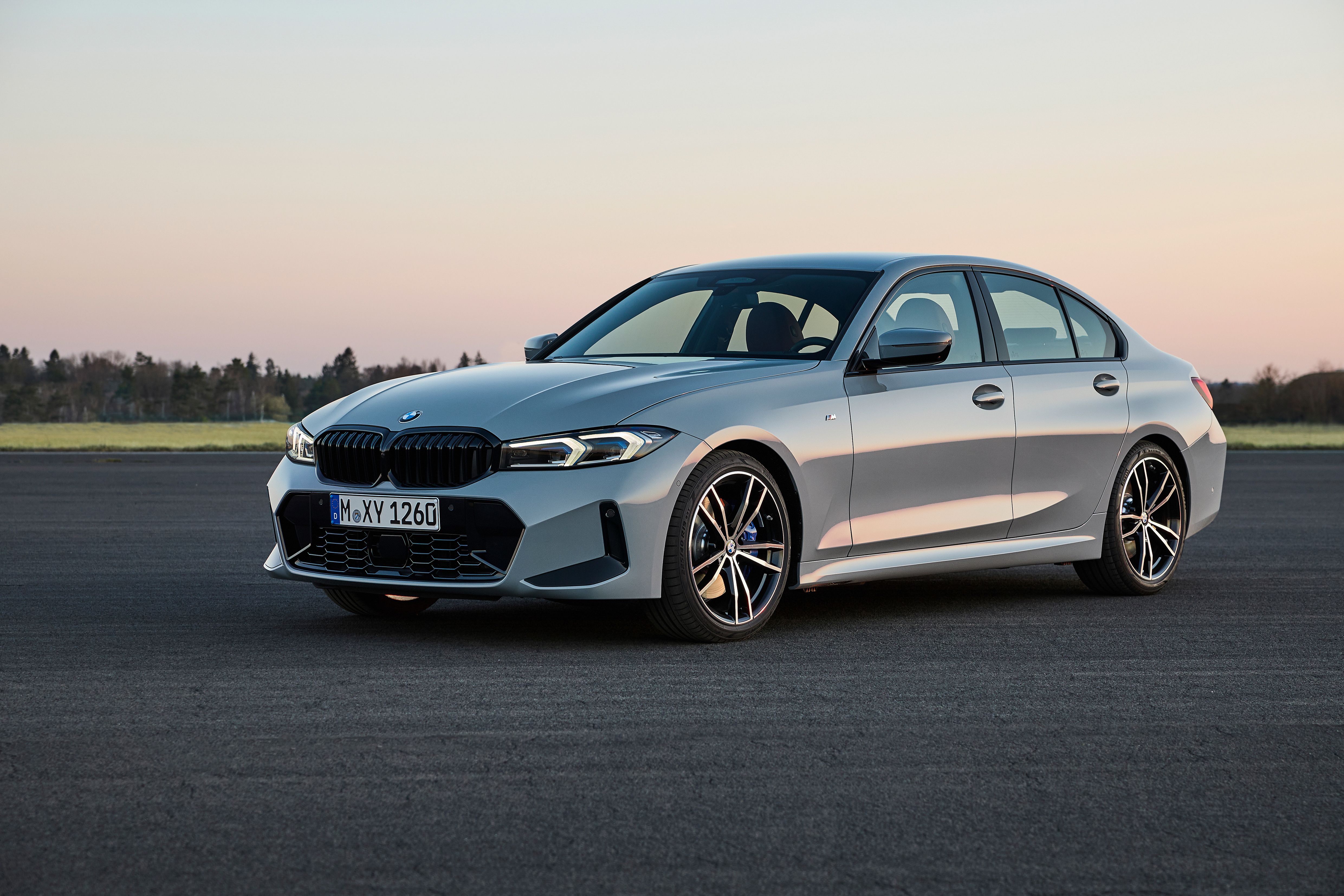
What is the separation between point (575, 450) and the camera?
246 inches

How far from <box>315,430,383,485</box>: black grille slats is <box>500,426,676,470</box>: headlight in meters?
0.64

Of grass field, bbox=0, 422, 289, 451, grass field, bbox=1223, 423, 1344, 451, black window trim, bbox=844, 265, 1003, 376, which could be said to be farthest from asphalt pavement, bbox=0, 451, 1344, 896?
grass field, bbox=0, 422, 289, 451

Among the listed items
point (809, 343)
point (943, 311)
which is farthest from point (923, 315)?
point (809, 343)

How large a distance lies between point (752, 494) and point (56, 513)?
10.5m

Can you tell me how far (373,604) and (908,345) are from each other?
2922 millimetres

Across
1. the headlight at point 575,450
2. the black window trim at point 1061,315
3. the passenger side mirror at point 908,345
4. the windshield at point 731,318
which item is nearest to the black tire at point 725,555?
the headlight at point 575,450

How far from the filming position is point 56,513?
14984mm

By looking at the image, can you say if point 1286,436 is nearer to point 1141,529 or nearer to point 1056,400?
point 1141,529

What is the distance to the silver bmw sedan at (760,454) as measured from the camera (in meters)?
6.27

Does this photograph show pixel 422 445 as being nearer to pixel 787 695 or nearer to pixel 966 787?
pixel 787 695

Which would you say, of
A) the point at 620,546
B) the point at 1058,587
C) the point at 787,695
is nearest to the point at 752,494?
the point at 620,546

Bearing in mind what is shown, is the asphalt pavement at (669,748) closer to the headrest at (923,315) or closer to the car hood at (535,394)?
the car hood at (535,394)

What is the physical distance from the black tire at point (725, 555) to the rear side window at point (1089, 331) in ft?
8.75

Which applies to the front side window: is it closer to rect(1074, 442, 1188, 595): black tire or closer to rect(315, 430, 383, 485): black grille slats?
rect(1074, 442, 1188, 595): black tire
